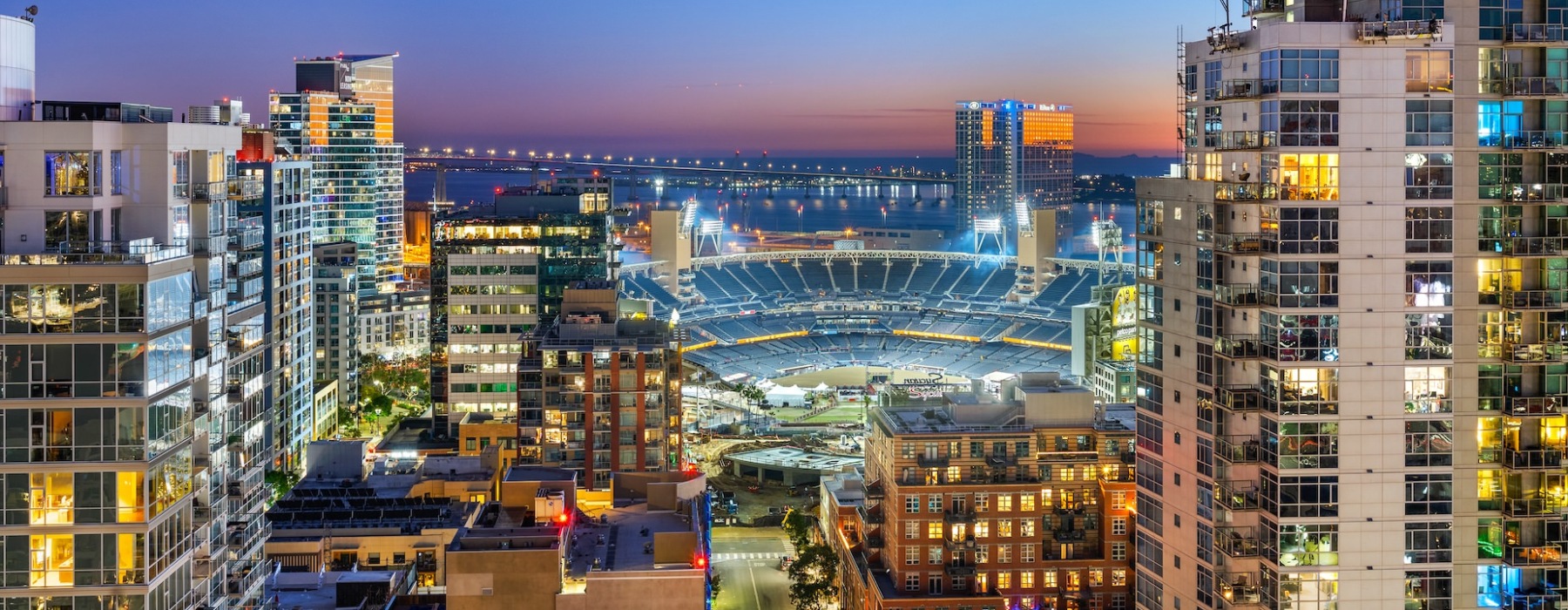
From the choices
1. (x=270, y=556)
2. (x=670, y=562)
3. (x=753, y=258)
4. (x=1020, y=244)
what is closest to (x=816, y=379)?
(x=1020, y=244)

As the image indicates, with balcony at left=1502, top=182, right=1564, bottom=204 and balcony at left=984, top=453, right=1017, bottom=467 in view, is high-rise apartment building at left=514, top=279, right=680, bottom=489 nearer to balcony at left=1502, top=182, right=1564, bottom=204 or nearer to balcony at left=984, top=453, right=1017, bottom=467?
balcony at left=984, top=453, right=1017, bottom=467

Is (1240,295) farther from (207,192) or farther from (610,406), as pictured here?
(610,406)

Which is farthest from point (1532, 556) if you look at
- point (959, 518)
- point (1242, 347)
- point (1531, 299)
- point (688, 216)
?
point (688, 216)

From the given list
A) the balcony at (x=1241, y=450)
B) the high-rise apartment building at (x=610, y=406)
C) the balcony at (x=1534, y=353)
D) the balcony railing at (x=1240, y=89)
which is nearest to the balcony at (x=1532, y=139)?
the balcony at (x=1534, y=353)

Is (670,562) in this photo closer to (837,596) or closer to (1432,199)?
(1432,199)

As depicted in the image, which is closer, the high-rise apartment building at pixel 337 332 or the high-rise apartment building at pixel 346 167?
the high-rise apartment building at pixel 337 332

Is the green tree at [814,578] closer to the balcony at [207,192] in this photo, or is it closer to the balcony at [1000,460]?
the balcony at [1000,460]
